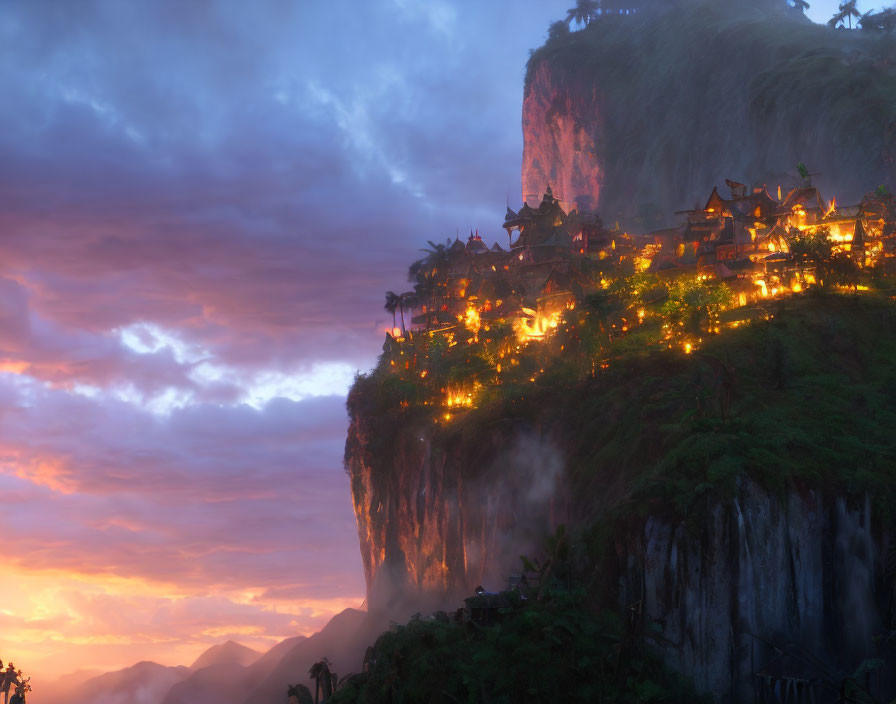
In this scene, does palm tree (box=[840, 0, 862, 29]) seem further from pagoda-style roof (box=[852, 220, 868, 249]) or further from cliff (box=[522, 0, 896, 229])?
pagoda-style roof (box=[852, 220, 868, 249])

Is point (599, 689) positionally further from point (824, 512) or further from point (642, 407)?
point (642, 407)

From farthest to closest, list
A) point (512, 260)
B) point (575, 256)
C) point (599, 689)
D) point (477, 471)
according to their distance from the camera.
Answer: point (512, 260)
point (575, 256)
point (477, 471)
point (599, 689)

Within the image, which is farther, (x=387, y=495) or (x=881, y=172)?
(x=881, y=172)

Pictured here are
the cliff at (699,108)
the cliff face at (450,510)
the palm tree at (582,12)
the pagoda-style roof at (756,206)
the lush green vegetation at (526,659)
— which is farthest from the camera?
the palm tree at (582,12)

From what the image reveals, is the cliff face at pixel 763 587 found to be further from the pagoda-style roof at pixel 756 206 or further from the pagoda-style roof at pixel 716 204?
the pagoda-style roof at pixel 716 204

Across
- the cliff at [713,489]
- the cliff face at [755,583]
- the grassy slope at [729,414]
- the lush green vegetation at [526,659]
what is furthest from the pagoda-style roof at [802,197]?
the lush green vegetation at [526,659]

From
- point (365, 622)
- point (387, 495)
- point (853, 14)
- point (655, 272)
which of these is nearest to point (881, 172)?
point (655, 272)
